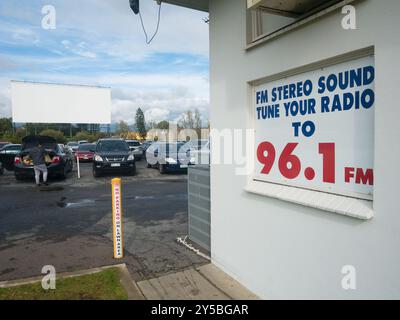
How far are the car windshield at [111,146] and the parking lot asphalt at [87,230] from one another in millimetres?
4065

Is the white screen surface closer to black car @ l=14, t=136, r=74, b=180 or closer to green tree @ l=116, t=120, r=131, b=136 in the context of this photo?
black car @ l=14, t=136, r=74, b=180

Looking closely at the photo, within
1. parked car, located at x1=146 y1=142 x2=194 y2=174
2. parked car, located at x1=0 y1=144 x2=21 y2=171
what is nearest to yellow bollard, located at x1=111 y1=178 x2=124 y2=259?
parked car, located at x1=146 y1=142 x2=194 y2=174

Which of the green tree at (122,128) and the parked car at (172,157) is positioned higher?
the green tree at (122,128)

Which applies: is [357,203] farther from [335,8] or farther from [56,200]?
[56,200]

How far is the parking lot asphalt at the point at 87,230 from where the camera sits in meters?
5.11

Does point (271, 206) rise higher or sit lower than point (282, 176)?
lower

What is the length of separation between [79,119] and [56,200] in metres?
13.0

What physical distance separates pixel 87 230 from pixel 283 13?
5.54m

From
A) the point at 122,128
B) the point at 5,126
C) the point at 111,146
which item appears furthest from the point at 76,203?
the point at 122,128

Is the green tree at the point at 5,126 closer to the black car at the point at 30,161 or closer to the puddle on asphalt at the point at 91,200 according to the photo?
the black car at the point at 30,161

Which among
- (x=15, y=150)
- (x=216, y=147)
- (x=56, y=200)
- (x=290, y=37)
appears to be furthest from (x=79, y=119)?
(x=290, y=37)

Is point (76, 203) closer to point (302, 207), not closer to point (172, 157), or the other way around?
point (172, 157)

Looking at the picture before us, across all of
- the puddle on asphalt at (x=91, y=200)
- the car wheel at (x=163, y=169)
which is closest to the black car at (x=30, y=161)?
the puddle on asphalt at (x=91, y=200)
